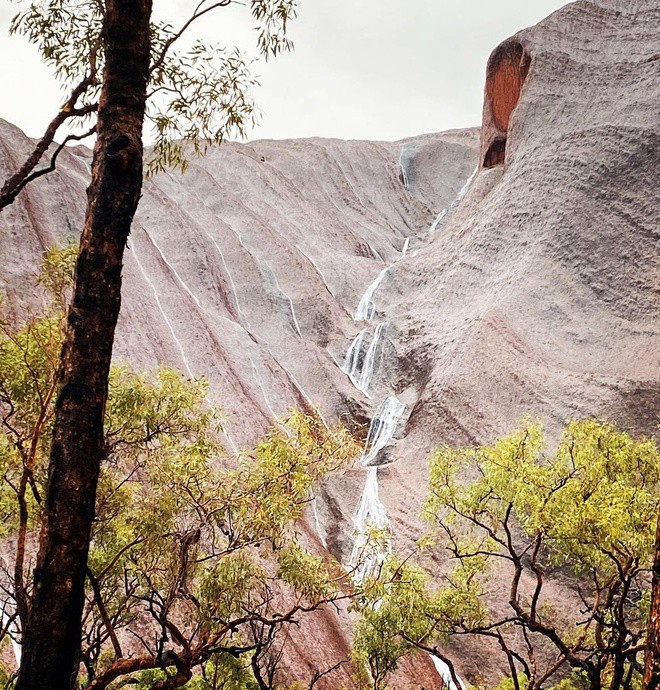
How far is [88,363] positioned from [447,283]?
27235 millimetres

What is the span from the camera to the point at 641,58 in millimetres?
32156

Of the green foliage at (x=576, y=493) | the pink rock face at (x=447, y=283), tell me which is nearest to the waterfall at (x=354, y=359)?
the pink rock face at (x=447, y=283)

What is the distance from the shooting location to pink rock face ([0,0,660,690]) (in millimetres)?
23000

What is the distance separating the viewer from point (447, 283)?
31109 mm

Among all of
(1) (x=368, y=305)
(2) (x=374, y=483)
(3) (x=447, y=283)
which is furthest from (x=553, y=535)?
(1) (x=368, y=305)

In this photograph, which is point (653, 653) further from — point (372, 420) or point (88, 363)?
point (372, 420)

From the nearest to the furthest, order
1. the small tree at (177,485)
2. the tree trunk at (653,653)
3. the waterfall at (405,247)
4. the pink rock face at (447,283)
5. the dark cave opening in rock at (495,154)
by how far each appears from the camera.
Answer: the tree trunk at (653,653)
the small tree at (177,485)
the pink rock face at (447,283)
the dark cave opening in rock at (495,154)
the waterfall at (405,247)

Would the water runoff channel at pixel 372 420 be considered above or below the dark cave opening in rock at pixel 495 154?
below

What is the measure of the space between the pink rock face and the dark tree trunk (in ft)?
45.9

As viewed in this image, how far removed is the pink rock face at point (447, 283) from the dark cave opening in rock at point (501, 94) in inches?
4.3

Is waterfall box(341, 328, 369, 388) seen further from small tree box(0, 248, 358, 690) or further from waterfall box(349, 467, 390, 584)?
small tree box(0, 248, 358, 690)

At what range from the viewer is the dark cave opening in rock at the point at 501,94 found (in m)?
36.0

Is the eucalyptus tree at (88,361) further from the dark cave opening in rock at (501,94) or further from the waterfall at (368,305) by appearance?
the dark cave opening in rock at (501,94)

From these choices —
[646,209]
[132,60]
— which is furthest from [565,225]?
[132,60]
